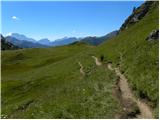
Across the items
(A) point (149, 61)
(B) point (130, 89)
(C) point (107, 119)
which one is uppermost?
(A) point (149, 61)

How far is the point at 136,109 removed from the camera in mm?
30938

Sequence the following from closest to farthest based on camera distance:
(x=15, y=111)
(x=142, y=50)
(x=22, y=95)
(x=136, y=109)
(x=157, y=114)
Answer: (x=157, y=114), (x=136, y=109), (x=15, y=111), (x=142, y=50), (x=22, y=95)

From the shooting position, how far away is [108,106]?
3228cm

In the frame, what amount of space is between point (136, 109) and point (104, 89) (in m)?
8.24

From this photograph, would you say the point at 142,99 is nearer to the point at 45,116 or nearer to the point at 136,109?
the point at 136,109

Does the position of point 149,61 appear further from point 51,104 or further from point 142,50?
point 51,104

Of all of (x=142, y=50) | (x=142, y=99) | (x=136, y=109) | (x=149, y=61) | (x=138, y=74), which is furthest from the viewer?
(x=142, y=50)

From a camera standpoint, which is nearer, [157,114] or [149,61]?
[157,114]

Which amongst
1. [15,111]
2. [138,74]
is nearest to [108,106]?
[138,74]

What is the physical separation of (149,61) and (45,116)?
16.4m

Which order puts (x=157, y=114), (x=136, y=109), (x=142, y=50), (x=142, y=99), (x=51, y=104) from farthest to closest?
(x=142, y=50)
(x=51, y=104)
(x=142, y=99)
(x=136, y=109)
(x=157, y=114)

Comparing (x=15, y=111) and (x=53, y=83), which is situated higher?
(x=53, y=83)

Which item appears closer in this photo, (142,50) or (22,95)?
(142,50)

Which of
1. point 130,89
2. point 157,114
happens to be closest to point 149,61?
point 130,89
